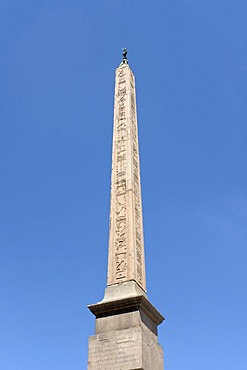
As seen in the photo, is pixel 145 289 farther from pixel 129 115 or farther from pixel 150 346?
pixel 129 115

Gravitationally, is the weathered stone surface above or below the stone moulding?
below

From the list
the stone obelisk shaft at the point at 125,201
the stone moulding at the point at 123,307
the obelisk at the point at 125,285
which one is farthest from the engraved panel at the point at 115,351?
the stone obelisk shaft at the point at 125,201

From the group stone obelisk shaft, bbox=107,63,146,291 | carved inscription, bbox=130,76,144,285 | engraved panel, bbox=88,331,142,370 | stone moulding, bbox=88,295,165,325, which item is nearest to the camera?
engraved panel, bbox=88,331,142,370

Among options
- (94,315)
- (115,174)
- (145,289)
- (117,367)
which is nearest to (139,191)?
(115,174)

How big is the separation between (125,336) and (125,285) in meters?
1.09

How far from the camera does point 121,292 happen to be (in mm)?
9609

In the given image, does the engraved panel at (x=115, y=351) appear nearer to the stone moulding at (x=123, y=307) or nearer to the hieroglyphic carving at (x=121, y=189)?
the stone moulding at (x=123, y=307)

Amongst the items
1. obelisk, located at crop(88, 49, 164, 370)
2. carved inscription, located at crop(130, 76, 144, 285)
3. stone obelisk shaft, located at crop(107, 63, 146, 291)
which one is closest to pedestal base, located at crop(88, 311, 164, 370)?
obelisk, located at crop(88, 49, 164, 370)

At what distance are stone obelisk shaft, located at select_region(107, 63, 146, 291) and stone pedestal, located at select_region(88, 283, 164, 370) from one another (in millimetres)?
591

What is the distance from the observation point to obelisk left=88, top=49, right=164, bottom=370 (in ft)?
28.9

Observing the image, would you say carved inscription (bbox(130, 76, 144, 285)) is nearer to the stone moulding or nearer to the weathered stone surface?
the stone moulding

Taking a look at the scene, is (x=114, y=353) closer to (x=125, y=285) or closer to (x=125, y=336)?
(x=125, y=336)

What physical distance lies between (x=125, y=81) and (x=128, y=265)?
17.2 feet

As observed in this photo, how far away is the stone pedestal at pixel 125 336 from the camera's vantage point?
868cm
